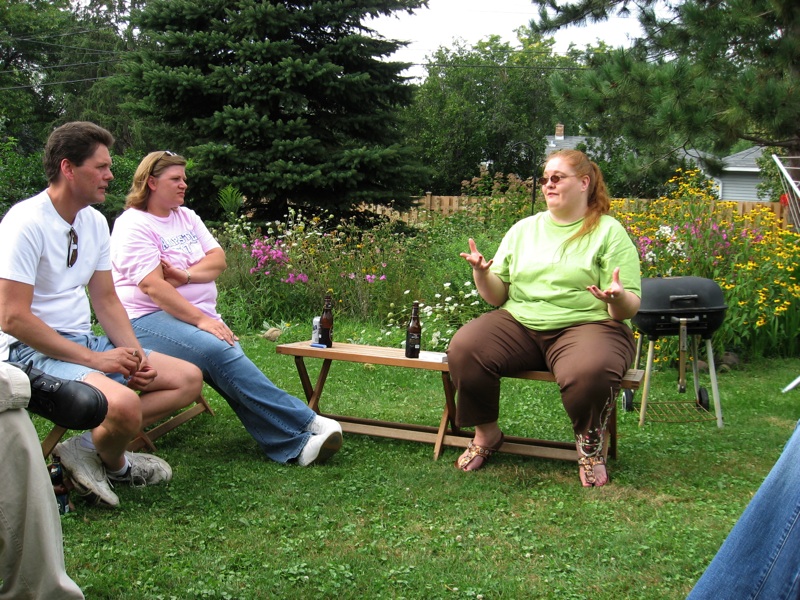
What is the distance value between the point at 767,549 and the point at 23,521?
1835 mm

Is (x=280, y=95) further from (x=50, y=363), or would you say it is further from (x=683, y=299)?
(x=50, y=363)

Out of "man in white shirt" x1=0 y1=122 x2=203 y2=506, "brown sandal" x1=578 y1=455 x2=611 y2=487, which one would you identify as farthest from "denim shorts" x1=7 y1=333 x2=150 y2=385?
"brown sandal" x1=578 y1=455 x2=611 y2=487

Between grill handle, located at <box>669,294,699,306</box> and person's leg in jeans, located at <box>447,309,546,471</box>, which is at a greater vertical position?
grill handle, located at <box>669,294,699,306</box>

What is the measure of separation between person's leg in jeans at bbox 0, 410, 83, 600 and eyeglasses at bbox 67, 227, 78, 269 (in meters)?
1.32

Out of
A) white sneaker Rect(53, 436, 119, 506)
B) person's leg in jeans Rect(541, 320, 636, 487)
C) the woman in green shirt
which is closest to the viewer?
white sneaker Rect(53, 436, 119, 506)

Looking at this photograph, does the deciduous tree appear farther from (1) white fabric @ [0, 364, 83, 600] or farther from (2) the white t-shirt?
(1) white fabric @ [0, 364, 83, 600]

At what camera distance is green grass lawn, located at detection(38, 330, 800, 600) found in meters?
2.71

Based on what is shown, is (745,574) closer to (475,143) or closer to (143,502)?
(143,502)

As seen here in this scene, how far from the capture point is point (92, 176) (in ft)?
10.9

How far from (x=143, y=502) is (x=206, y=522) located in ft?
1.18

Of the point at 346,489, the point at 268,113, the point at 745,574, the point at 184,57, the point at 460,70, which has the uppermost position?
the point at 460,70

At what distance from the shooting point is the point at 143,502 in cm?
338

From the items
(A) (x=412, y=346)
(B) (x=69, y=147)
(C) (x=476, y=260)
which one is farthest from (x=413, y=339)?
(B) (x=69, y=147)

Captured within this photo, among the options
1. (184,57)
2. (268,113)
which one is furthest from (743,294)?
(184,57)
